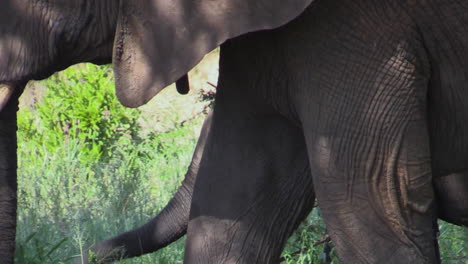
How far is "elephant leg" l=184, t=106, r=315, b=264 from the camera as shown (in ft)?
11.9

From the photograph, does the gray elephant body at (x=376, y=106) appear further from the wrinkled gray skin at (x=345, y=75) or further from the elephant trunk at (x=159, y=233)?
the elephant trunk at (x=159, y=233)

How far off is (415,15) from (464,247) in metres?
1.93

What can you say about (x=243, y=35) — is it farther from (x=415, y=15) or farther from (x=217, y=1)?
(x=415, y=15)

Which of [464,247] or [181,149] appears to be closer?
[464,247]

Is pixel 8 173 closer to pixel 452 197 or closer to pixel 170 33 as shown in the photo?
pixel 170 33

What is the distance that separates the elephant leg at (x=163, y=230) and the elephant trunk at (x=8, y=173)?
27.4 inches

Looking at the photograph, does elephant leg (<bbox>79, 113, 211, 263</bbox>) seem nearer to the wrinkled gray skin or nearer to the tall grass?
the tall grass

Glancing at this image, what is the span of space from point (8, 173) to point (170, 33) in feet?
2.47

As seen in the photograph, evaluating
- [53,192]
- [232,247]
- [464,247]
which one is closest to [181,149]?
[53,192]

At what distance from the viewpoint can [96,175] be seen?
6.09 meters

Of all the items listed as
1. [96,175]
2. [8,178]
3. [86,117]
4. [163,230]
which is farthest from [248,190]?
[86,117]

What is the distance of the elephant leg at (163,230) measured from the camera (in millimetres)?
4230

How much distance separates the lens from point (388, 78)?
2.99 meters

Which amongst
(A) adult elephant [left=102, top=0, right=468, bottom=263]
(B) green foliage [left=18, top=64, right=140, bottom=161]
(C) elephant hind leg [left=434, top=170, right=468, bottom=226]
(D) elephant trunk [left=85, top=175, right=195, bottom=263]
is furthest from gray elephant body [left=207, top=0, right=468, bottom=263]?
(B) green foliage [left=18, top=64, right=140, bottom=161]
